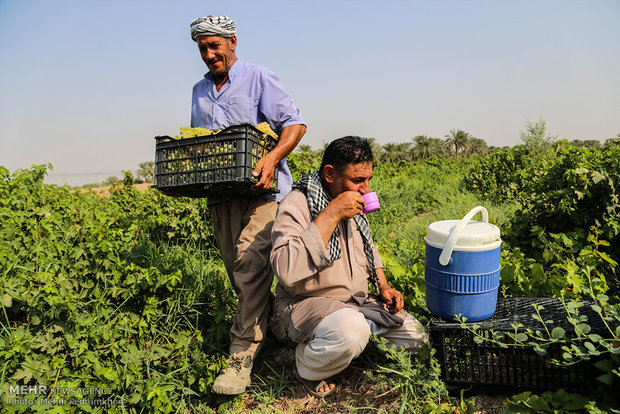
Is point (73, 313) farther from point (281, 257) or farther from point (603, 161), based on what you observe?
point (603, 161)

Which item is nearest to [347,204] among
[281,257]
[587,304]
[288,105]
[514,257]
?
[281,257]

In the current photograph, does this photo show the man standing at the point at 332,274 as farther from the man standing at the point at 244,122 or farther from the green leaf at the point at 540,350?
the green leaf at the point at 540,350

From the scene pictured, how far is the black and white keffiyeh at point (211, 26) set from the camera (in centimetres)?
253

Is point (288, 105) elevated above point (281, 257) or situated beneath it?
elevated above

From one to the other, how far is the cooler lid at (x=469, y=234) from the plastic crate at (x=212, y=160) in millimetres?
1053

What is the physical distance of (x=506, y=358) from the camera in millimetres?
2008

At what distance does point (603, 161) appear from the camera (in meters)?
4.00

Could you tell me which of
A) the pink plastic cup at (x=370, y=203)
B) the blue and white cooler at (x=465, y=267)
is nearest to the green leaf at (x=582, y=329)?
the blue and white cooler at (x=465, y=267)

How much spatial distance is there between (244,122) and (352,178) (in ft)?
2.64

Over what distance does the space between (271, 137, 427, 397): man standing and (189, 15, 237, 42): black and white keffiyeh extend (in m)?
1.03

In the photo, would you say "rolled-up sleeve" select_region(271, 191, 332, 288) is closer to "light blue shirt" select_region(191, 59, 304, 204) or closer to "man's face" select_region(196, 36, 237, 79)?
"light blue shirt" select_region(191, 59, 304, 204)

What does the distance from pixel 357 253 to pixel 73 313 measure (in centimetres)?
177

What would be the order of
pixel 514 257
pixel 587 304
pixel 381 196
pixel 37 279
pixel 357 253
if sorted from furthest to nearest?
1. pixel 381 196
2. pixel 514 257
3. pixel 357 253
4. pixel 37 279
5. pixel 587 304

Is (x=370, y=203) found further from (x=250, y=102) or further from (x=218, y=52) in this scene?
(x=218, y=52)
